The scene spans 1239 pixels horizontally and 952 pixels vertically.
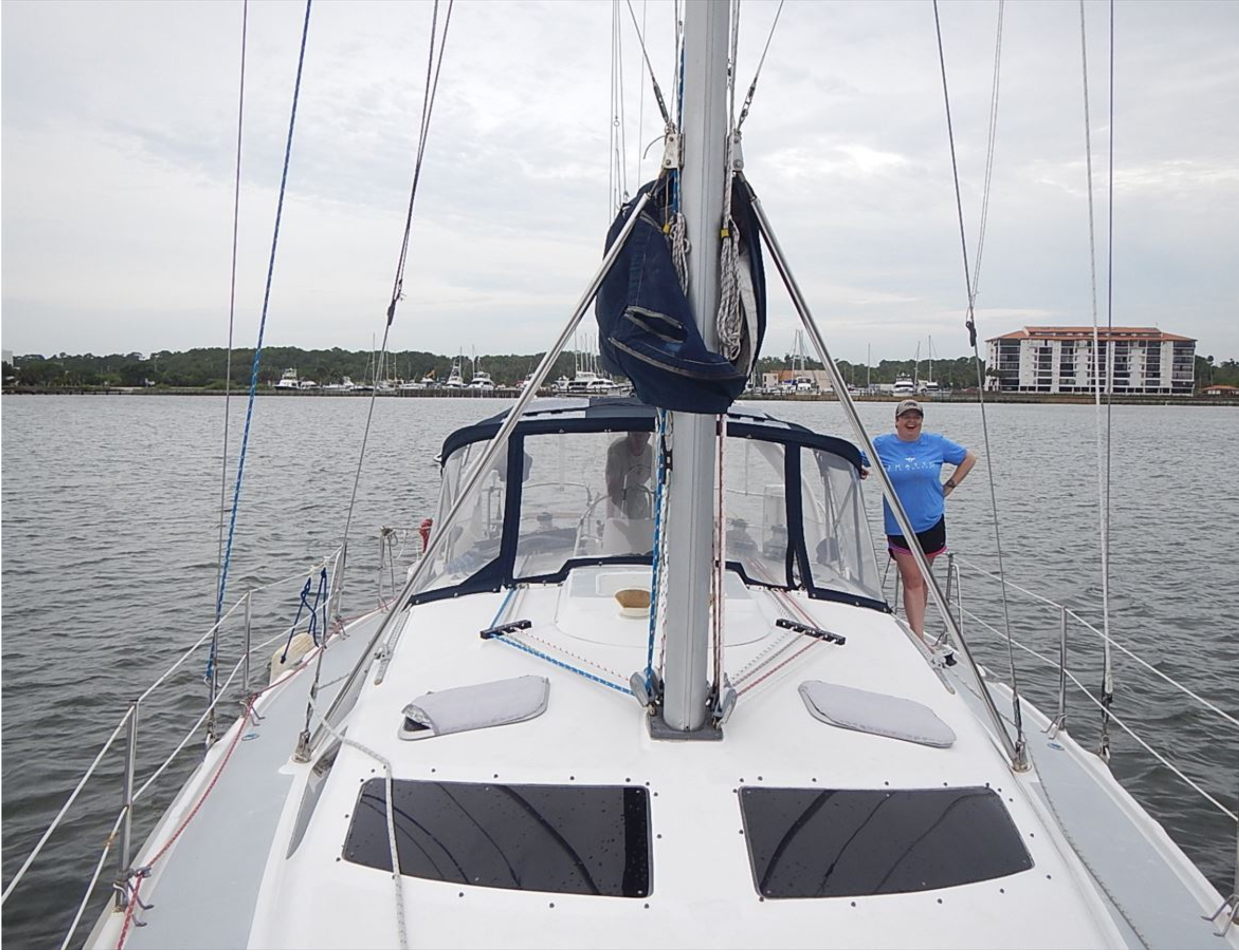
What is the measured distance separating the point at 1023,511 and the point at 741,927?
19072 mm

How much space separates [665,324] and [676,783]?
145 centimetres

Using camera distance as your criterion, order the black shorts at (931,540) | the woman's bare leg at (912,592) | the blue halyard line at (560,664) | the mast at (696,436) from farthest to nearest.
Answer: the black shorts at (931,540) < the woman's bare leg at (912,592) < the blue halyard line at (560,664) < the mast at (696,436)

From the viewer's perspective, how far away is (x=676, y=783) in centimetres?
274

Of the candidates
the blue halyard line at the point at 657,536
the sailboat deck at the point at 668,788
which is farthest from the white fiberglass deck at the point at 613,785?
the blue halyard line at the point at 657,536

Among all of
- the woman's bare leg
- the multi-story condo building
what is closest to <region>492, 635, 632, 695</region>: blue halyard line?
the woman's bare leg

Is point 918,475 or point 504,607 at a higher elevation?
point 918,475

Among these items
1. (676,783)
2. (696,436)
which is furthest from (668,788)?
(696,436)

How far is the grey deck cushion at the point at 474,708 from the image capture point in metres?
2.99

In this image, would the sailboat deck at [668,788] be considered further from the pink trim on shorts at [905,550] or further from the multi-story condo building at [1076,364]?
the multi-story condo building at [1076,364]

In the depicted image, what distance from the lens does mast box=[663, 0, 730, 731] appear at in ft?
9.00

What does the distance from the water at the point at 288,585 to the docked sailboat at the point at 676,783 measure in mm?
3017

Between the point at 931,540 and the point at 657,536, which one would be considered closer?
the point at 657,536

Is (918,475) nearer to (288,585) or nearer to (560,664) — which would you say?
(560,664)

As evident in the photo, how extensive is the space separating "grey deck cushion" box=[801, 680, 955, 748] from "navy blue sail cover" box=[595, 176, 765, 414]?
3.98ft
